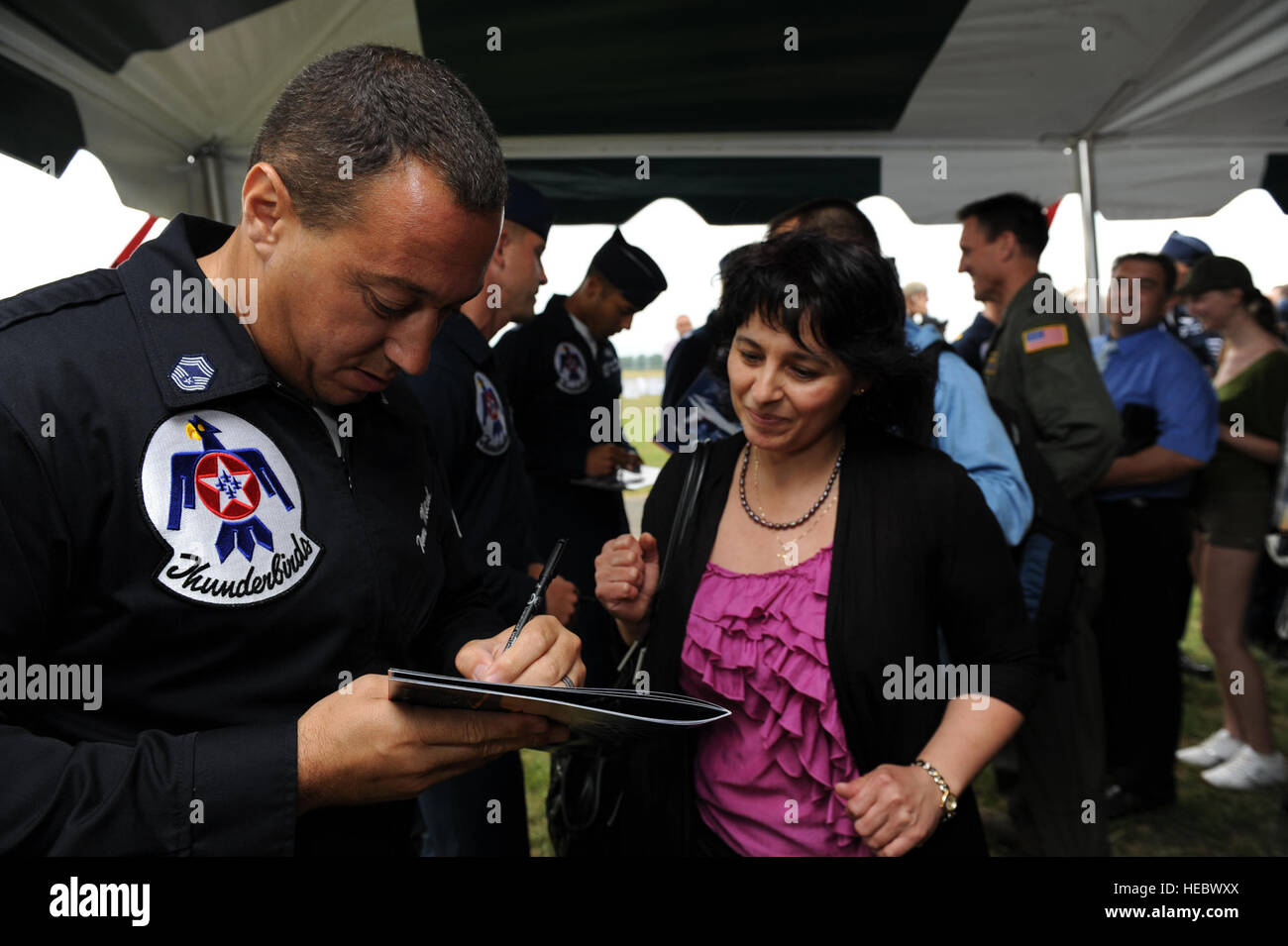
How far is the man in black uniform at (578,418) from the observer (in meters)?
3.64

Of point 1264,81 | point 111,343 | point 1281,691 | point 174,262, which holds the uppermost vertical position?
point 1264,81

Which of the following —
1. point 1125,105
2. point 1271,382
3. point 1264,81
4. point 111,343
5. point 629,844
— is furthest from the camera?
point 1125,105

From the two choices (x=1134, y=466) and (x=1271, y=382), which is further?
(x=1271, y=382)

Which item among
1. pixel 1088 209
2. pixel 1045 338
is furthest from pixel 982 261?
pixel 1088 209

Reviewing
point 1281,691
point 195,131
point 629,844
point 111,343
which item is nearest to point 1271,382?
point 1281,691

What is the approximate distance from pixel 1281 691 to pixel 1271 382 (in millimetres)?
2231

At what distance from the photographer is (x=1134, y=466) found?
133 inches

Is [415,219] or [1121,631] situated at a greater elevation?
[415,219]

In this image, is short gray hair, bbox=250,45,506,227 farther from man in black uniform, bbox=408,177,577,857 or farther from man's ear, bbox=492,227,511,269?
man's ear, bbox=492,227,511,269

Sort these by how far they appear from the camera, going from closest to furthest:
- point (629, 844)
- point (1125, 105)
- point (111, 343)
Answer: point (111, 343)
point (629, 844)
point (1125, 105)

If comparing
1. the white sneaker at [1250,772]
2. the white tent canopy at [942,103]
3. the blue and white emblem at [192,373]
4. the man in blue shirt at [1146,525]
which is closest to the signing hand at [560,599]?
the blue and white emblem at [192,373]

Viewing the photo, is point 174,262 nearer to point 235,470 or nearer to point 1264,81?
point 235,470

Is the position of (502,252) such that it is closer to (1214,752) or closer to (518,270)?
(518,270)

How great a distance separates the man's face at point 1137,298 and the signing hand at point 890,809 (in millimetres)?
2925
